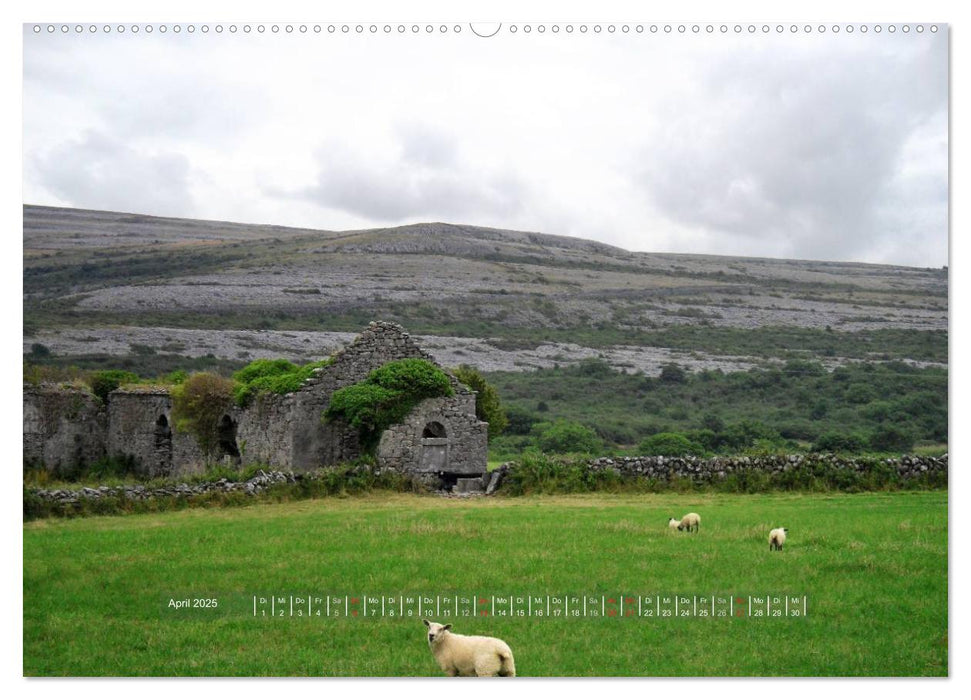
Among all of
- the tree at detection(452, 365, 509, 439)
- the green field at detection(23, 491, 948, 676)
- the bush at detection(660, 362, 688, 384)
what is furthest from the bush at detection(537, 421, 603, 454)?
the green field at detection(23, 491, 948, 676)

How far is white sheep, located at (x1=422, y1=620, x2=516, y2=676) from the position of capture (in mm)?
7680

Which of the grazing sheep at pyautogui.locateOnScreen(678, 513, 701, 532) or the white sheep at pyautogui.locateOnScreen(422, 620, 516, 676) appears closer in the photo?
the white sheep at pyautogui.locateOnScreen(422, 620, 516, 676)

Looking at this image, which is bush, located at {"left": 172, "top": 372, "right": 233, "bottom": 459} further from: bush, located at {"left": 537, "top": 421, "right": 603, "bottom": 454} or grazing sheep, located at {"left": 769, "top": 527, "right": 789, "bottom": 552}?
grazing sheep, located at {"left": 769, "top": 527, "right": 789, "bottom": 552}

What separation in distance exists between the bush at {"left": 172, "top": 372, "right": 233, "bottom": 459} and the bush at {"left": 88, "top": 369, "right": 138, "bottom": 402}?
2.15 m

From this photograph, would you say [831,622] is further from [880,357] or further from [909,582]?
[880,357]

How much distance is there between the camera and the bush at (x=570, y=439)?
79.4 ft

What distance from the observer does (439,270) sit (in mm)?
24578

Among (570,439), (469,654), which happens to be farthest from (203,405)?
(469,654)

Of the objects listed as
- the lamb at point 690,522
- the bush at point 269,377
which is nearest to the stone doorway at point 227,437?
the bush at point 269,377

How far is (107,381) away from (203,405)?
3542mm

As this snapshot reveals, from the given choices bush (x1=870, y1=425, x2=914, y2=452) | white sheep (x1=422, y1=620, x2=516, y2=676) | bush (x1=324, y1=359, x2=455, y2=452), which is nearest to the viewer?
white sheep (x1=422, y1=620, x2=516, y2=676)

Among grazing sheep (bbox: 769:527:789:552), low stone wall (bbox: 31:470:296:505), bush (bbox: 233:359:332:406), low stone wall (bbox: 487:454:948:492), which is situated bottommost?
grazing sheep (bbox: 769:527:789:552)

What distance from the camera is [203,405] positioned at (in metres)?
22.0

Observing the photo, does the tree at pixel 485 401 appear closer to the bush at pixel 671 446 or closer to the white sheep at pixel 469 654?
the bush at pixel 671 446
